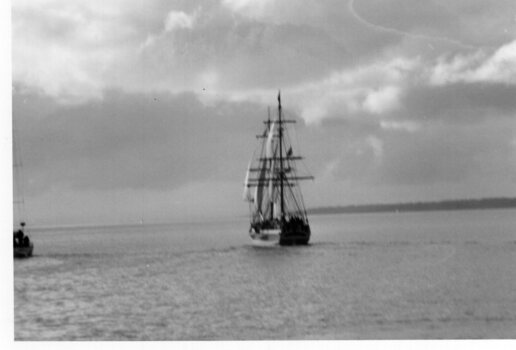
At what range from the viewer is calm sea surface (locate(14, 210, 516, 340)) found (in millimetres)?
23688

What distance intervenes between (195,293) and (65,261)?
1953cm

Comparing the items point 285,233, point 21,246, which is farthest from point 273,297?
point 21,246

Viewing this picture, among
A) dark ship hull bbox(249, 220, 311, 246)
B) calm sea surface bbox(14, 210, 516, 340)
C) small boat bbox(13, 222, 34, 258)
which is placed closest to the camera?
calm sea surface bbox(14, 210, 516, 340)

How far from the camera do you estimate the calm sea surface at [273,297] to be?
23688 mm

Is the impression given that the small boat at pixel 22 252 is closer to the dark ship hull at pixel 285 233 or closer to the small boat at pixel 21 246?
the small boat at pixel 21 246

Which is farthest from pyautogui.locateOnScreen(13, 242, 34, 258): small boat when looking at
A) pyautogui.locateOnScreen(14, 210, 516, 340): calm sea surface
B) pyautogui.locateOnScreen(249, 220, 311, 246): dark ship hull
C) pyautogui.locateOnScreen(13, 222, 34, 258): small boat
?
pyautogui.locateOnScreen(249, 220, 311, 246): dark ship hull

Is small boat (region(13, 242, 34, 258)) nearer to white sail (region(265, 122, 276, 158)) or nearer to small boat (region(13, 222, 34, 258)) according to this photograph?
small boat (region(13, 222, 34, 258))

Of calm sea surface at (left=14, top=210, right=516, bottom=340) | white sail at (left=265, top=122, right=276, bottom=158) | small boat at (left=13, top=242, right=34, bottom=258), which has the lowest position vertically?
calm sea surface at (left=14, top=210, right=516, bottom=340)

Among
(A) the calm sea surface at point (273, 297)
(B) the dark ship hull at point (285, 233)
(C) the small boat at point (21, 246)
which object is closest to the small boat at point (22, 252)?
(C) the small boat at point (21, 246)

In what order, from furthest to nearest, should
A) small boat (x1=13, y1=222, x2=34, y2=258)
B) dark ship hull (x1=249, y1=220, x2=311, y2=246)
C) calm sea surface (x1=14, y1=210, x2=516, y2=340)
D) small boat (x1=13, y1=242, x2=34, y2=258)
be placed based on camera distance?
dark ship hull (x1=249, y1=220, x2=311, y2=246)
small boat (x1=13, y1=222, x2=34, y2=258)
small boat (x1=13, y1=242, x2=34, y2=258)
calm sea surface (x1=14, y1=210, x2=516, y2=340)

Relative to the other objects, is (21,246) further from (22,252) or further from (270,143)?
(270,143)

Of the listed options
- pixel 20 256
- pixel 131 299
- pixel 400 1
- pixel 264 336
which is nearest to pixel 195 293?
pixel 131 299

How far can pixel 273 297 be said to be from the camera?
3039cm

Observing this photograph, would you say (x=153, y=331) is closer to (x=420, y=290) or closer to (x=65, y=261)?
(x=420, y=290)
